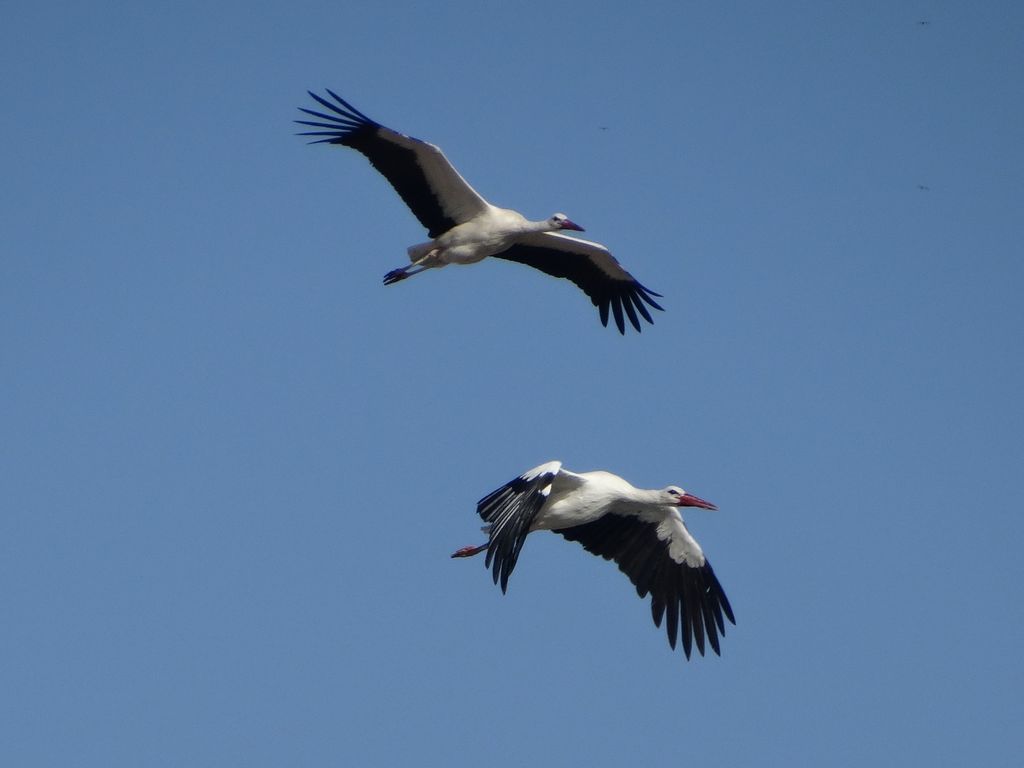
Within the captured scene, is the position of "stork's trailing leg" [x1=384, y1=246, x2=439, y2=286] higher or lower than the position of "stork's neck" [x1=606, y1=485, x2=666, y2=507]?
higher

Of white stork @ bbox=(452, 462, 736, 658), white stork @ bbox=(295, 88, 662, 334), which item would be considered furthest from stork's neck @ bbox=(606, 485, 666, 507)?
white stork @ bbox=(295, 88, 662, 334)

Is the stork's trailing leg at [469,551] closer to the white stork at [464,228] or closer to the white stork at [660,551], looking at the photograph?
the white stork at [660,551]

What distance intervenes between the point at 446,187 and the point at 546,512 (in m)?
3.08

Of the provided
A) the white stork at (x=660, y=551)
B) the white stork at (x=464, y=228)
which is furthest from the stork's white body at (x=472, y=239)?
the white stork at (x=660, y=551)

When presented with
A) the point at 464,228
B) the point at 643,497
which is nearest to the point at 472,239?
the point at 464,228

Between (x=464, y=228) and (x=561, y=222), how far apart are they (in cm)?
103

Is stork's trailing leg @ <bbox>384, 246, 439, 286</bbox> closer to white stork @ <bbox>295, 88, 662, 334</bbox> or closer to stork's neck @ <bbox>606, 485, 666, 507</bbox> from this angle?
white stork @ <bbox>295, 88, 662, 334</bbox>

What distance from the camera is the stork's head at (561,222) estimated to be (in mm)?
16547

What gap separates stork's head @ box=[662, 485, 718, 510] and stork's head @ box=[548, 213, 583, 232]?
110 inches

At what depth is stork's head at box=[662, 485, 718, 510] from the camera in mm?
15258

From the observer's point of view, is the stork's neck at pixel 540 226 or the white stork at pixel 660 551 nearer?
the white stork at pixel 660 551

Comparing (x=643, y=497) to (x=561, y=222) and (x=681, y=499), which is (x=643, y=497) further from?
(x=561, y=222)

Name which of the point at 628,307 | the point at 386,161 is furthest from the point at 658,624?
the point at 386,161

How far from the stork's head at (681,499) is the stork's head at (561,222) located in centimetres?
279
